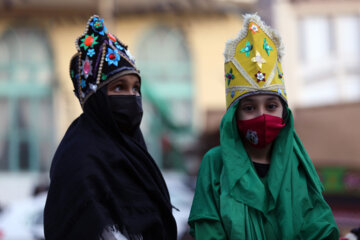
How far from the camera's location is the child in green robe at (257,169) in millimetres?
2684

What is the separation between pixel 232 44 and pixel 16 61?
28.3 ft

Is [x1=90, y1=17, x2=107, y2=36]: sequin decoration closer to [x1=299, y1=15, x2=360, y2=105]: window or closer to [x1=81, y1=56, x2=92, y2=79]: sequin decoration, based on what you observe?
[x1=81, y1=56, x2=92, y2=79]: sequin decoration

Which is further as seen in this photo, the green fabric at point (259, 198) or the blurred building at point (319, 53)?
the blurred building at point (319, 53)

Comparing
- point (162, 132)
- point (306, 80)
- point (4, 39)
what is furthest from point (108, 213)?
point (4, 39)

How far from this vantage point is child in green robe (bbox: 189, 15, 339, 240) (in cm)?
268

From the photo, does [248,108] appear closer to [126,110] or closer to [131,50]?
[126,110]

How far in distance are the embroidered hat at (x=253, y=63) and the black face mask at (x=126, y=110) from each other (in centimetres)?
55

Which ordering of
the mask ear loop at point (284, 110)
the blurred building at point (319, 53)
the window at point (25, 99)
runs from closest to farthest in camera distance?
the mask ear loop at point (284, 110), the blurred building at point (319, 53), the window at point (25, 99)

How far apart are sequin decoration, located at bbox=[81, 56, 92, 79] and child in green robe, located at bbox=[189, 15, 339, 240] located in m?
0.81

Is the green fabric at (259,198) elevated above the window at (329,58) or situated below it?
below

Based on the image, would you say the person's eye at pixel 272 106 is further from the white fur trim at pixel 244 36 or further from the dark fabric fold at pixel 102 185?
the dark fabric fold at pixel 102 185

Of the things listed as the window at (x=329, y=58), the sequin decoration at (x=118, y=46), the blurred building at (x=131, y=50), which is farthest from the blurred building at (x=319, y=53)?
the sequin decoration at (x=118, y=46)

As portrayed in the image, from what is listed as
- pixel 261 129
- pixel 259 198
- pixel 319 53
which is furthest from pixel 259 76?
pixel 319 53

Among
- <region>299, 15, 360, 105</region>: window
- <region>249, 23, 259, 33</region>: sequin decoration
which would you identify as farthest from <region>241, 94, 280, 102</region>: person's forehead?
<region>299, 15, 360, 105</region>: window
